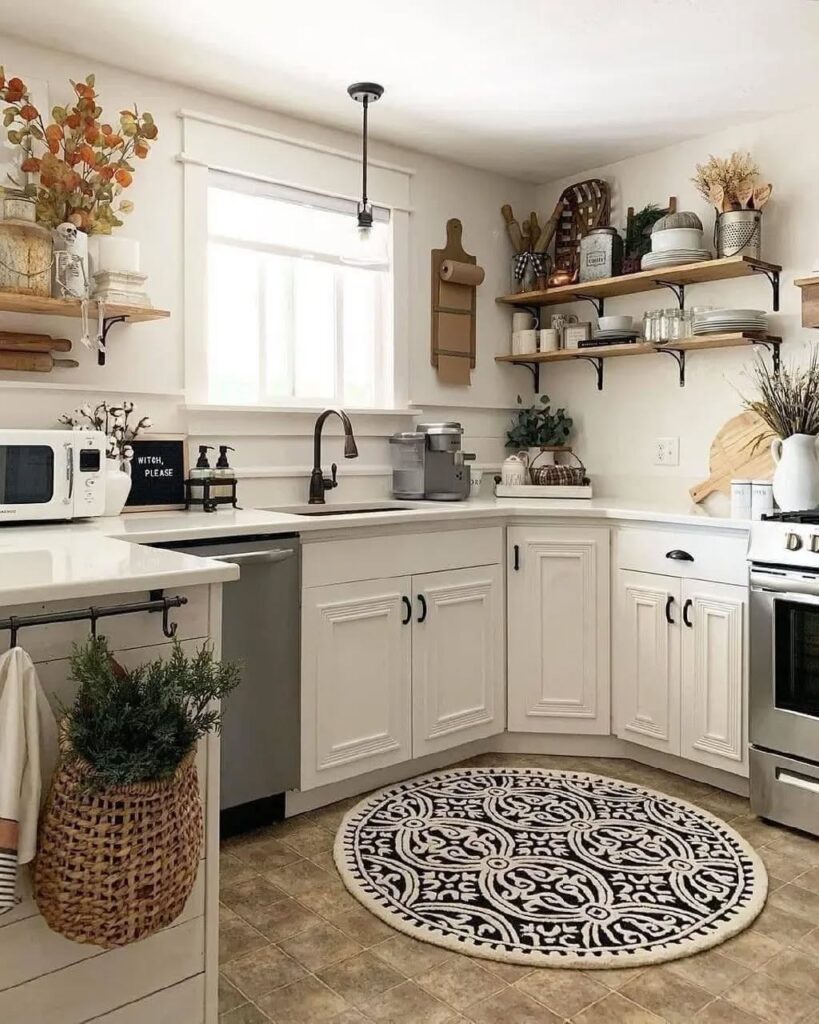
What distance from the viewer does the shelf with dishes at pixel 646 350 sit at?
10.7 feet

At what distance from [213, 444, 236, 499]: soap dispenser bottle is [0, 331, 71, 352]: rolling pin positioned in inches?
23.4

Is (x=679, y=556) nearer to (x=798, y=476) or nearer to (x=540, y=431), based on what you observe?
(x=798, y=476)

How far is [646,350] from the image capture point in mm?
3572

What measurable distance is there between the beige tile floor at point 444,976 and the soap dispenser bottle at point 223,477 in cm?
122

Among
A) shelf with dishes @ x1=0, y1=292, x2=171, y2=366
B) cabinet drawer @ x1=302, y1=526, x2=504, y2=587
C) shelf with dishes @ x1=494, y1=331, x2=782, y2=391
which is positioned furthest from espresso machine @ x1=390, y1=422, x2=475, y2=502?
shelf with dishes @ x1=0, y1=292, x2=171, y2=366

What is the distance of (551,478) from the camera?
12.2 ft

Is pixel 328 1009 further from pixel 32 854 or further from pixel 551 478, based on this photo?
pixel 551 478

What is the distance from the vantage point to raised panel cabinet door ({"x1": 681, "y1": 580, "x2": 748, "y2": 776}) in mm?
2848

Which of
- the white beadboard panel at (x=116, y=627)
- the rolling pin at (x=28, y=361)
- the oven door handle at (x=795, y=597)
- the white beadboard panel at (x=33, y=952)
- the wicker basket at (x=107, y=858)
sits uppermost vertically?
the rolling pin at (x=28, y=361)

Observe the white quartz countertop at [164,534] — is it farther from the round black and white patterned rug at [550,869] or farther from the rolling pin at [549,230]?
the rolling pin at [549,230]

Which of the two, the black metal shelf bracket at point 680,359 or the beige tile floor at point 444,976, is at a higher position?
the black metal shelf bracket at point 680,359

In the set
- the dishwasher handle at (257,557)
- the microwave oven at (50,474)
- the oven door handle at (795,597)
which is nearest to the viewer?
the microwave oven at (50,474)

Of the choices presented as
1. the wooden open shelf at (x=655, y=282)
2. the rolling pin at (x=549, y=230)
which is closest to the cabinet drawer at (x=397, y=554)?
the wooden open shelf at (x=655, y=282)

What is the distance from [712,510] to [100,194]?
96.1 inches
